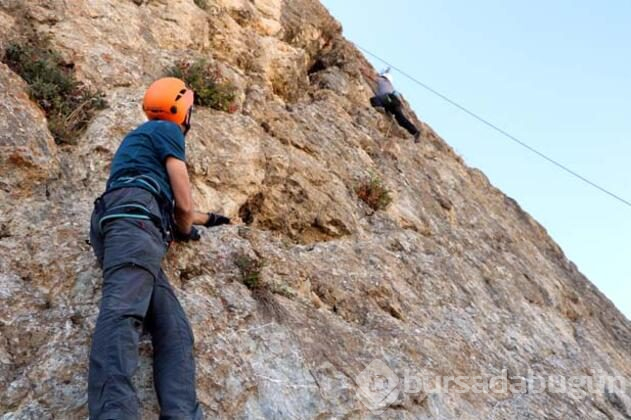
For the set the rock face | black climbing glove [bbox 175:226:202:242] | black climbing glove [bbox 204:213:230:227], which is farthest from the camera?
black climbing glove [bbox 204:213:230:227]

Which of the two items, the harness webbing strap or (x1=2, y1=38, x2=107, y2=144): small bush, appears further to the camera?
(x1=2, y1=38, x2=107, y2=144): small bush

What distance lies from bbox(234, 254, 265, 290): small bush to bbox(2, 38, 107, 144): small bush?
7.31 feet

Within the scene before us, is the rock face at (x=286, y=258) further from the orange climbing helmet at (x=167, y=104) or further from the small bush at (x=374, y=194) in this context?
the orange climbing helmet at (x=167, y=104)

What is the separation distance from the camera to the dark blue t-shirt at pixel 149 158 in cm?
510

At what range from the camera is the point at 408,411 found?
6.25 metres

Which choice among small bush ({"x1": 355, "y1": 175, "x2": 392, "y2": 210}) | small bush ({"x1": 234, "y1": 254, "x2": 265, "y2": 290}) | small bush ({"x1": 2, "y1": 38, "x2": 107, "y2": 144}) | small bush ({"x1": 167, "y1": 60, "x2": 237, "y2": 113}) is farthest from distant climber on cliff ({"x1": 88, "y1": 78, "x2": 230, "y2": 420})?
small bush ({"x1": 355, "y1": 175, "x2": 392, "y2": 210})

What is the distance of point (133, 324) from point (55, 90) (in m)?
3.79

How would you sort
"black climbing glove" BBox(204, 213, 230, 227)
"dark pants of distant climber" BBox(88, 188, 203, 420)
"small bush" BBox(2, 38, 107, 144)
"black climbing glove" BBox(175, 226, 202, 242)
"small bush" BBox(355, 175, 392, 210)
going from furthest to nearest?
"small bush" BBox(355, 175, 392, 210)
"small bush" BBox(2, 38, 107, 144)
"black climbing glove" BBox(204, 213, 230, 227)
"black climbing glove" BBox(175, 226, 202, 242)
"dark pants of distant climber" BBox(88, 188, 203, 420)

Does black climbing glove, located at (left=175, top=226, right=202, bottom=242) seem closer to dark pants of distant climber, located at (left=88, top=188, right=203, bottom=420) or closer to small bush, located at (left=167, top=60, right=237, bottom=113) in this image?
dark pants of distant climber, located at (left=88, top=188, right=203, bottom=420)

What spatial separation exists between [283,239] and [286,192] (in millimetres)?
890

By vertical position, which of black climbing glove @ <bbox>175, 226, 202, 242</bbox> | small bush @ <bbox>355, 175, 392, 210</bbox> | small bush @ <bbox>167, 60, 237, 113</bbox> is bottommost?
black climbing glove @ <bbox>175, 226, 202, 242</bbox>

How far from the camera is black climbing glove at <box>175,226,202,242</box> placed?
19.5ft

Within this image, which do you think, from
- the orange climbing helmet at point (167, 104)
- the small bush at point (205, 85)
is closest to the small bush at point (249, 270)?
the orange climbing helmet at point (167, 104)

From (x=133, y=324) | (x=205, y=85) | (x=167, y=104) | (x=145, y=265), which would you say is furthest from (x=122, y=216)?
(x=205, y=85)
